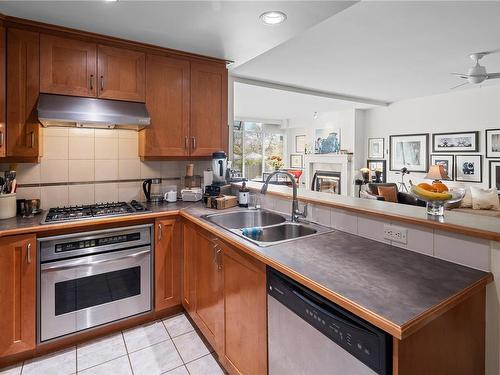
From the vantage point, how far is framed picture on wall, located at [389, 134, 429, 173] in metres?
5.71

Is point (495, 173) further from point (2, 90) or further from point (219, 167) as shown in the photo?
point (2, 90)

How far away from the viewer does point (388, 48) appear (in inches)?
123

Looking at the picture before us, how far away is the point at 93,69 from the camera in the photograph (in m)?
2.31

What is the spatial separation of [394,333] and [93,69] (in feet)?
8.43

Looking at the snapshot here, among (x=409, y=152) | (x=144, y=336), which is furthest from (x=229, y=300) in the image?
(x=409, y=152)

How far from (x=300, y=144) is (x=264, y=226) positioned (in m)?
6.65

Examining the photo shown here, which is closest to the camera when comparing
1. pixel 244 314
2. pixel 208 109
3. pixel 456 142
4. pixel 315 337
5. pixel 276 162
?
pixel 315 337

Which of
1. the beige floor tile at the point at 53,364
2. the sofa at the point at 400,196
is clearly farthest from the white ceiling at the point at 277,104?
the beige floor tile at the point at 53,364

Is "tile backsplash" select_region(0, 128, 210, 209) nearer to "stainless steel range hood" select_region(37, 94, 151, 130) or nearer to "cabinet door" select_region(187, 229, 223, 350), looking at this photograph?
"stainless steel range hood" select_region(37, 94, 151, 130)

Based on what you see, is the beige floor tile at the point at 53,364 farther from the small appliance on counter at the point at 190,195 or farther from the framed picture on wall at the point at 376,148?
the framed picture on wall at the point at 376,148

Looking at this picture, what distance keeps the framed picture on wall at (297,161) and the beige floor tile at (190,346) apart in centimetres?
677

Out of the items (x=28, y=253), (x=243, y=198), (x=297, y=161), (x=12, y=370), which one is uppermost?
(x=297, y=161)

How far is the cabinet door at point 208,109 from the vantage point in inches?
111

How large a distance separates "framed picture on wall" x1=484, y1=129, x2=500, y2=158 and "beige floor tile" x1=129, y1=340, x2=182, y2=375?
5.52m
